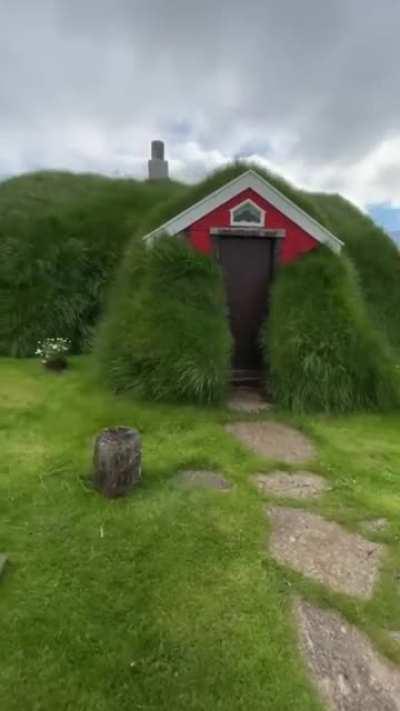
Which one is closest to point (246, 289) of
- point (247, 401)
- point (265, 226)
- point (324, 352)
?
point (265, 226)

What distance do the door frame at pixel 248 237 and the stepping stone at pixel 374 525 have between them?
4424 millimetres

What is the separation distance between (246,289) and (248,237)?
95cm

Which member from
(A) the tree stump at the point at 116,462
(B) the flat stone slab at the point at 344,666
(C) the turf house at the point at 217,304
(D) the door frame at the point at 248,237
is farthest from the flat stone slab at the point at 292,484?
(D) the door frame at the point at 248,237

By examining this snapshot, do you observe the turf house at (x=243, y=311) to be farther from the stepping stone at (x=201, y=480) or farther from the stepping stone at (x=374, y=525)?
the stepping stone at (x=374, y=525)

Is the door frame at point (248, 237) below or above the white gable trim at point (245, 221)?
below

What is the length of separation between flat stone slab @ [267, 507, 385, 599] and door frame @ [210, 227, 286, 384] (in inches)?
171

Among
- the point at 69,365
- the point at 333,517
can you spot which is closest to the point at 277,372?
the point at 333,517

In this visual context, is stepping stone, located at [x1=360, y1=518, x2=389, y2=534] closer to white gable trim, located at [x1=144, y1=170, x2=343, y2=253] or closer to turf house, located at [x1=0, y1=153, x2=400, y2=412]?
turf house, located at [x1=0, y1=153, x2=400, y2=412]

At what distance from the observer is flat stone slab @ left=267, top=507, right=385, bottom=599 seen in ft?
11.4

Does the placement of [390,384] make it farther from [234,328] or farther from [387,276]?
[387,276]

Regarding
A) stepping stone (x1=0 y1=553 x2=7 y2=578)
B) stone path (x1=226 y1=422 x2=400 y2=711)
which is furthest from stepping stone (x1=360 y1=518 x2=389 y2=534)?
stepping stone (x1=0 y1=553 x2=7 y2=578)

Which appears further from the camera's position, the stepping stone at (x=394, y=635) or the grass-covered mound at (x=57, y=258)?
the grass-covered mound at (x=57, y=258)

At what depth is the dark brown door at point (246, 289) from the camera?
27.4ft

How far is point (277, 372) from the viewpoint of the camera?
24.6 feet
